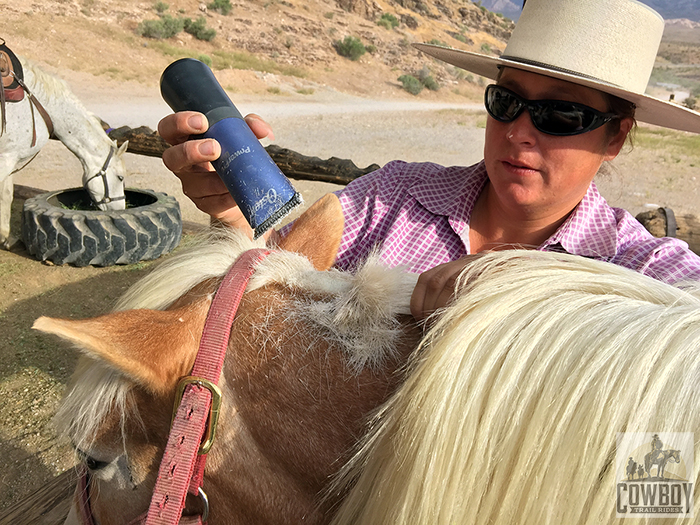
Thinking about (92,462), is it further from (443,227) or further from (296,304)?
(443,227)

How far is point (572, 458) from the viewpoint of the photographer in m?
0.69

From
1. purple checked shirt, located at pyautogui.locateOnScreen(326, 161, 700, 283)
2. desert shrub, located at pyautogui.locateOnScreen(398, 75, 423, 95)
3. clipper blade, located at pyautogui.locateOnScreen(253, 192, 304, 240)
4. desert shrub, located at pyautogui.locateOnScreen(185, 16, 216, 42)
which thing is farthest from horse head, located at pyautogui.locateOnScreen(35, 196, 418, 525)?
desert shrub, located at pyautogui.locateOnScreen(398, 75, 423, 95)

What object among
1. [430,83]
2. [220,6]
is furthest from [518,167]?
[220,6]

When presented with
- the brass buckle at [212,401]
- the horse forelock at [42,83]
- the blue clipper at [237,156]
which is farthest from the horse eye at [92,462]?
the horse forelock at [42,83]

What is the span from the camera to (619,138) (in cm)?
159

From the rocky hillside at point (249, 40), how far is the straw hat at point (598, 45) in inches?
647

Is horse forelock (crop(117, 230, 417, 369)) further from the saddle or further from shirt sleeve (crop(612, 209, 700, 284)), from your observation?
the saddle

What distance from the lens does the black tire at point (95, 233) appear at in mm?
4453

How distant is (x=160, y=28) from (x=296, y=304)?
23023 millimetres

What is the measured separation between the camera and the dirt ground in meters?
2.77

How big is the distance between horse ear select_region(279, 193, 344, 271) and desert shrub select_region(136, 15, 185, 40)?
74.2ft

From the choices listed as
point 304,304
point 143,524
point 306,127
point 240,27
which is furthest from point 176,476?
point 240,27

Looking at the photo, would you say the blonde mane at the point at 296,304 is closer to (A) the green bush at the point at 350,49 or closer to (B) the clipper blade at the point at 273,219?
(B) the clipper blade at the point at 273,219

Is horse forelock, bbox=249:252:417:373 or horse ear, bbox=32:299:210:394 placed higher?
horse forelock, bbox=249:252:417:373
